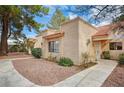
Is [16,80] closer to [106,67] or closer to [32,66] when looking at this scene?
[32,66]

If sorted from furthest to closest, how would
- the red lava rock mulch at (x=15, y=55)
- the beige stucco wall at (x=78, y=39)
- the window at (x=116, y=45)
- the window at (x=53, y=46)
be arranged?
1. the window at (x=53, y=46)
2. the red lava rock mulch at (x=15, y=55)
3. the beige stucco wall at (x=78, y=39)
4. the window at (x=116, y=45)

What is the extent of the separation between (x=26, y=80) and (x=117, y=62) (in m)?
2.66

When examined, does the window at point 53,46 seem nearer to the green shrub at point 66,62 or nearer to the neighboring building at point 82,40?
the neighboring building at point 82,40

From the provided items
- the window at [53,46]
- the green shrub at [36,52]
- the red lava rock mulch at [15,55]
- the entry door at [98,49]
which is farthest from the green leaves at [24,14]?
the entry door at [98,49]

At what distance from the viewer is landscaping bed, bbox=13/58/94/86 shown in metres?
4.44

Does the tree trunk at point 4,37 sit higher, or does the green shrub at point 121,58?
the tree trunk at point 4,37

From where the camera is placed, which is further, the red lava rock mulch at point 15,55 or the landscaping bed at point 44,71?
the red lava rock mulch at point 15,55

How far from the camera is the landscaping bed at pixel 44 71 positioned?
4438mm

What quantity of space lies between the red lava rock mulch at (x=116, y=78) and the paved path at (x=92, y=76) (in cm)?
10

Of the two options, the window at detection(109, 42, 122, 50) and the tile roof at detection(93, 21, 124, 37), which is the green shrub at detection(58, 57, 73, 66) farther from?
the window at detection(109, 42, 122, 50)

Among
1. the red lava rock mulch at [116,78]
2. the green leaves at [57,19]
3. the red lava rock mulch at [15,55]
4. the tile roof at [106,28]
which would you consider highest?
the green leaves at [57,19]

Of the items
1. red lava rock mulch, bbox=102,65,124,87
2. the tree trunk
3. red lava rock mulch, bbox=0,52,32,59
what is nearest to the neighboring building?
red lava rock mulch, bbox=102,65,124,87

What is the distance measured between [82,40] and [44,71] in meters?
1.60

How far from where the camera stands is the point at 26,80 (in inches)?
175
